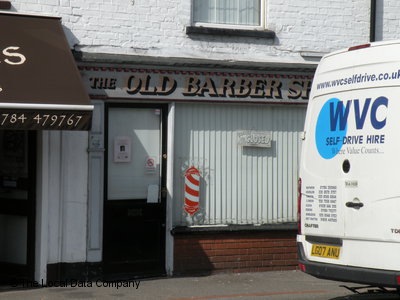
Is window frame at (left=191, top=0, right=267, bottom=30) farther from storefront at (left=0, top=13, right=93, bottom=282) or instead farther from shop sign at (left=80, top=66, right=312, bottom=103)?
storefront at (left=0, top=13, right=93, bottom=282)

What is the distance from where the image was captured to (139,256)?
1127 centimetres

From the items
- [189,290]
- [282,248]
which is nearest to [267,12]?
[282,248]

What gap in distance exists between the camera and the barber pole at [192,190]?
1152 centimetres

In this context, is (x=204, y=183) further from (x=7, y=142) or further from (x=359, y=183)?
(x=359, y=183)

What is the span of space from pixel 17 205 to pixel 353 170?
4.92 metres

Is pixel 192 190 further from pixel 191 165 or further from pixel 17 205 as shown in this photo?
pixel 17 205

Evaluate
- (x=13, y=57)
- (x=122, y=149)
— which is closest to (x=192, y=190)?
(x=122, y=149)

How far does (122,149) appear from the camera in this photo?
11133mm

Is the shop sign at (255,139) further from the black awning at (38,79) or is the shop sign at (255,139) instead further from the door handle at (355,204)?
the door handle at (355,204)

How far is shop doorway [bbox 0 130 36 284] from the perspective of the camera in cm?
1080

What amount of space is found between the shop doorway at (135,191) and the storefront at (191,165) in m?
0.01

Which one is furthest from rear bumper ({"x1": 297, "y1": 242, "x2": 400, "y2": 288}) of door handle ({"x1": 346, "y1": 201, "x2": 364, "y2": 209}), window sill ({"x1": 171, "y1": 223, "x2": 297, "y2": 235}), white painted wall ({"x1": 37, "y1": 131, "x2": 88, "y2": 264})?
white painted wall ({"x1": 37, "y1": 131, "x2": 88, "y2": 264})

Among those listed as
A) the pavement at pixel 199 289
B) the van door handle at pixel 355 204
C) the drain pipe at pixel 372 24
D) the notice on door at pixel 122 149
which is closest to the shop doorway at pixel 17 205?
the pavement at pixel 199 289

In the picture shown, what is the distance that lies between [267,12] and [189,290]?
4.22 metres
